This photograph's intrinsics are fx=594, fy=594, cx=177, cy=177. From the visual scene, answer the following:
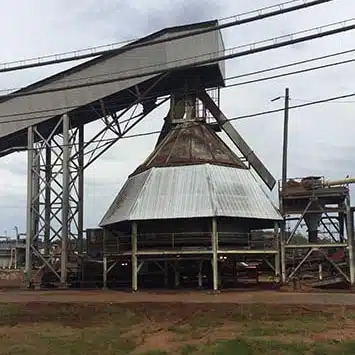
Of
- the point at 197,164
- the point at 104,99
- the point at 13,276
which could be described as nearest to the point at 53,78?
the point at 104,99

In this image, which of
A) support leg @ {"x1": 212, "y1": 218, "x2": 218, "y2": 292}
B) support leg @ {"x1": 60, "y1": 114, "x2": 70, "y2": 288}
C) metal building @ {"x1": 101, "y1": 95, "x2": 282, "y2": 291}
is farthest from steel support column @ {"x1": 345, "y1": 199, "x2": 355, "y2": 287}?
support leg @ {"x1": 60, "y1": 114, "x2": 70, "y2": 288}

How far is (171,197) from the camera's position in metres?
47.2

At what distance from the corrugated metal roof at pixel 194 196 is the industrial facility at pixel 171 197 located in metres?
0.11

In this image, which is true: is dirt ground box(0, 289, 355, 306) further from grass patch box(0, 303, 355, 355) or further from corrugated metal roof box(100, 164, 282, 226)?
corrugated metal roof box(100, 164, 282, 226)

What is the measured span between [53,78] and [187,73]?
11889 millimetres

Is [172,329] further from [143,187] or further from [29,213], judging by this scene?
[29,213]

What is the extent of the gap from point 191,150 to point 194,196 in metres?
5.53

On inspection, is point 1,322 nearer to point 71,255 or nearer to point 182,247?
point 182,247

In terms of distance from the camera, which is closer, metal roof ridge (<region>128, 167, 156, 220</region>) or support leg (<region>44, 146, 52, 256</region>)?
metal roof ridge (<region>128, 167, 156, 220</region>)

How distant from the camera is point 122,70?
5088 cm

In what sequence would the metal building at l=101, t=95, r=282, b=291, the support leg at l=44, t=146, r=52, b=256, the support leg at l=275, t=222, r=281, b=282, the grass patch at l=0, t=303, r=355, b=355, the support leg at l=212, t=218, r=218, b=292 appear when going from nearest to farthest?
the grass patch at l=0, t=303, r=355, b=355 → the support leg at l=212, t=218, r=218, b=292 → the metal building at l=101, t=95, r=282, b=291 → the support leg at l=275, t=222, r=281, b=282 → the support leg at l=44, t=146, r=52, b=256

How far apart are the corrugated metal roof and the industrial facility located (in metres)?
0.11

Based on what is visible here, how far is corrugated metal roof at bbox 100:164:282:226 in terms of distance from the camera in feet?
150

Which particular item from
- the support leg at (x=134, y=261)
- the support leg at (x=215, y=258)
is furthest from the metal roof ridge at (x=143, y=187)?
the support leg at (x=215, y=258)
